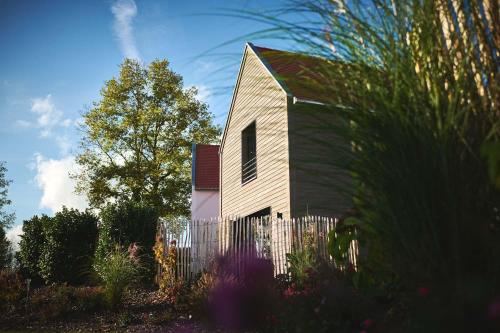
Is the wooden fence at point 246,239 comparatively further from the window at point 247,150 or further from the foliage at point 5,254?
the foliage at point 5,254

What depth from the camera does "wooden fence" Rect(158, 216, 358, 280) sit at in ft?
27.8

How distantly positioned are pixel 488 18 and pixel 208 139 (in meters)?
26.1

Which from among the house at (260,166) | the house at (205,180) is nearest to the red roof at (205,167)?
the house at (205,180)

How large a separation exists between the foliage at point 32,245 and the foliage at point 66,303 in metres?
5.72

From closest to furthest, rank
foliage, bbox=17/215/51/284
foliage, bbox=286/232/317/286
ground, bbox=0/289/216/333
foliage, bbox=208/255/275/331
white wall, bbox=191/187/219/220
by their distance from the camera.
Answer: foliage, bbox=208/255/275/331
foliage, bbox=286/232/317/286
ground, bbox=0/289/216/333
foliage, bbox=17/215/51/284
white wall, bbox=191/187/219/220

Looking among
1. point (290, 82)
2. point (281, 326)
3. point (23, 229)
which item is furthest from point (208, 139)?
point (290, 82)

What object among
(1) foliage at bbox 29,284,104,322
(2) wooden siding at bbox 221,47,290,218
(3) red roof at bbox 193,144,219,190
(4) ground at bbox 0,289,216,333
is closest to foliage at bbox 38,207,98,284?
(1) foliage at bbox 29,284,104,322

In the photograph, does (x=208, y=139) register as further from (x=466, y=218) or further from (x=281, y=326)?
(x=466, y=218)

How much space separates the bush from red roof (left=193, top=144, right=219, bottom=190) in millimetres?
6979

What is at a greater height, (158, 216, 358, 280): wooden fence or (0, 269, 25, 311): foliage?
(158, 216, 358, 280): wooden fence

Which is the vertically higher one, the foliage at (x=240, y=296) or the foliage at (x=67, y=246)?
the foliage at (x=67, y=246)

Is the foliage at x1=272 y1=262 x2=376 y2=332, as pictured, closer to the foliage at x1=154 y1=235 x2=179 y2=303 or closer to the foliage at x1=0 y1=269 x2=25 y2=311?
the foliage at x1=154 y1=235 x2=179 y2=303

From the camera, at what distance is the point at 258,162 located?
501 inches

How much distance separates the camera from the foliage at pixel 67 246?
530 inches
